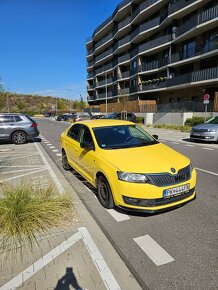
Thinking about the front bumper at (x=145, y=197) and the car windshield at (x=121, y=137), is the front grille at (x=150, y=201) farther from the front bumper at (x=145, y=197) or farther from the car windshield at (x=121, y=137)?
the car windshield at (x=121, y=137)

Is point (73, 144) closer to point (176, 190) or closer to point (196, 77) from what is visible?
point (176, 190)

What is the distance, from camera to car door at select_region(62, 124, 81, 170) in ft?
19.7

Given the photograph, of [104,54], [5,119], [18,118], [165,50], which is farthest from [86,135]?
[104,54]

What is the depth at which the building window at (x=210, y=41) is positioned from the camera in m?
22.8

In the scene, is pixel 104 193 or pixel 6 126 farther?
pixel 6 126

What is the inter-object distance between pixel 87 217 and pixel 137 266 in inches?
58.4

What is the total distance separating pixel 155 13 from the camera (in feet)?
109

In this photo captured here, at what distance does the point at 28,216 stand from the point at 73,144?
2.79 meters

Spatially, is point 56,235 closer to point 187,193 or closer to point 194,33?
point 187,193

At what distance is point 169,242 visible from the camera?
3357 millimetres

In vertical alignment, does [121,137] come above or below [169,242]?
above

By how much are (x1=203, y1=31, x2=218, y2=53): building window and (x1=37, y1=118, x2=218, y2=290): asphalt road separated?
22379 mm

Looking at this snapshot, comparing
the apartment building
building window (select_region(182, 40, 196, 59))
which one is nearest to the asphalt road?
the apartment building

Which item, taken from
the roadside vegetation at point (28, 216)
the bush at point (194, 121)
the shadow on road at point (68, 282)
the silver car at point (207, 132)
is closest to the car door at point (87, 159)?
the roadside vegetation at point (28, 216)
